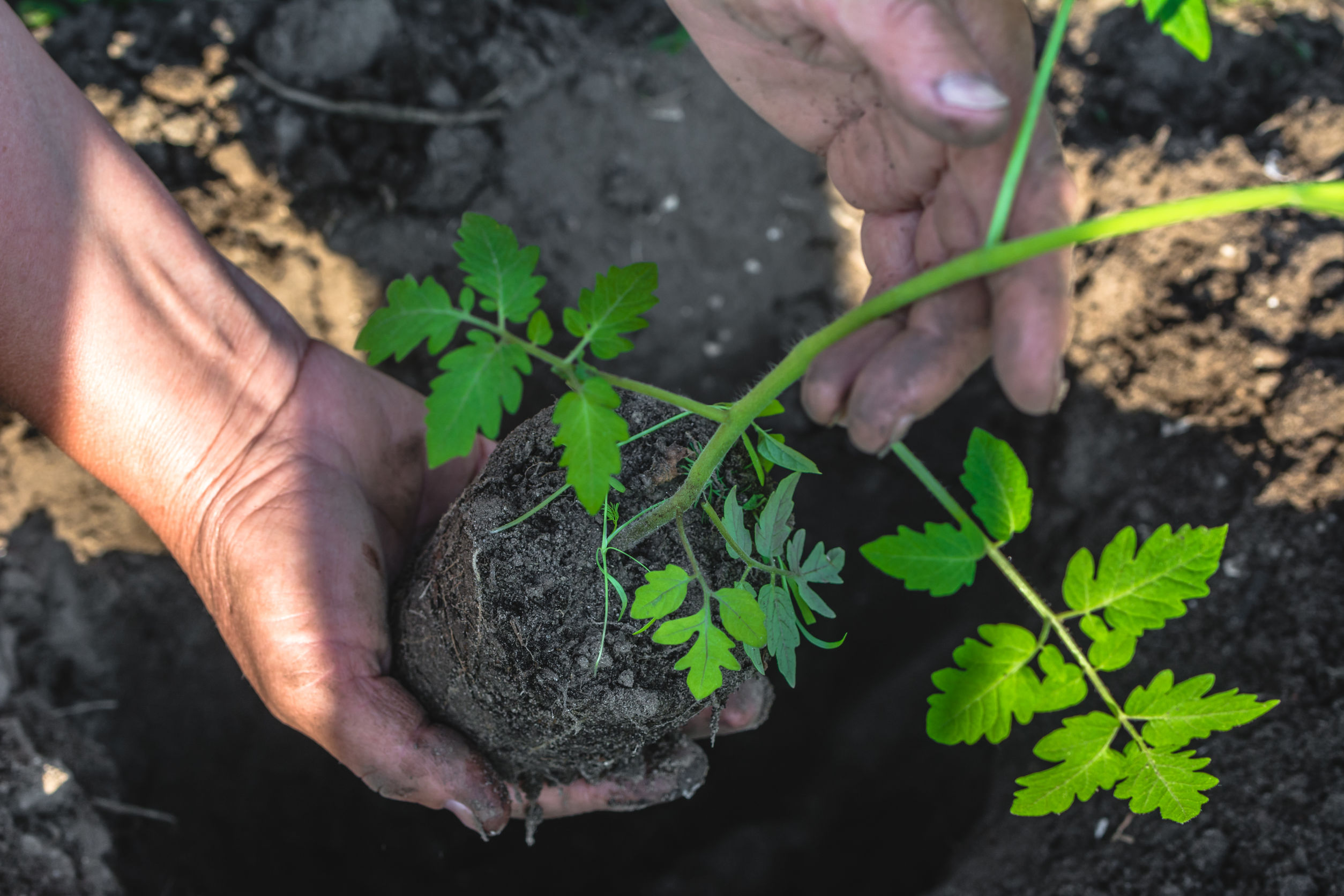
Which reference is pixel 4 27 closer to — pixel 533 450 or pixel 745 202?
pixel 533 450

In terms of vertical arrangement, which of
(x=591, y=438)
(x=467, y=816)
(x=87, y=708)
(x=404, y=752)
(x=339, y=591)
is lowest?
(x=87, y=708)

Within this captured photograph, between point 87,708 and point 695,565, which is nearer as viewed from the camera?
point 695,565

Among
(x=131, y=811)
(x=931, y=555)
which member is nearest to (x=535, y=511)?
(x=931, y=555)

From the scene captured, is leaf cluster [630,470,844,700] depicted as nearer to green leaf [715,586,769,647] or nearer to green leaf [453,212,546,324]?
green leaf [715,586,769,647]

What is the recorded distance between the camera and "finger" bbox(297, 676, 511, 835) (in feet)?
6.36

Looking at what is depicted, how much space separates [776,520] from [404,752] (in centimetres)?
109

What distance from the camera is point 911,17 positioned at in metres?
1.26

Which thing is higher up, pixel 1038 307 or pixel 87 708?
pixel 1038 307

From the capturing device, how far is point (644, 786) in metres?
2.24

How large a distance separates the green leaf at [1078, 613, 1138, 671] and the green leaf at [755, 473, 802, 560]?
20.9 inches

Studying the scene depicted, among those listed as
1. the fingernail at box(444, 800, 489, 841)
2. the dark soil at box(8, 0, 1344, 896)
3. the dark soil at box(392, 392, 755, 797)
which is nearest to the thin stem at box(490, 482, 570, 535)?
the dark soil at box(392, 392, 755, 797)

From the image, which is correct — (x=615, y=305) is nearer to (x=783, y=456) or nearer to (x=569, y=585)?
(x=783, y=456)

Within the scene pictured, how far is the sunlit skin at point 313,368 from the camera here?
1.47 metres

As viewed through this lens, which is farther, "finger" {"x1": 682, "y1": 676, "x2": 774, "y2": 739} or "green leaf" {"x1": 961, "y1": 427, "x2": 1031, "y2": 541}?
"finger" {"x1": 682, "y1": 676, "x2": 774, "y2": 739}
